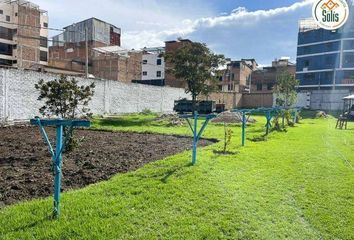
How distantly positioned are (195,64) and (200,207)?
16790 millimetres

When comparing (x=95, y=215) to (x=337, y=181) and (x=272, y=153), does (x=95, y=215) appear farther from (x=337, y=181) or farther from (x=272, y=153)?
(x=272, y=153)

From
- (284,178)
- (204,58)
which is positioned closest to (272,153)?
(284,178)

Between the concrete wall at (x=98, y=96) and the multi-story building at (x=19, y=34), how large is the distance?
81.6 feet

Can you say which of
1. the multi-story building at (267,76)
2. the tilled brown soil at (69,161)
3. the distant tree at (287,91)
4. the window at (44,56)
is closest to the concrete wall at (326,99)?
the multi-story building at (267,76)

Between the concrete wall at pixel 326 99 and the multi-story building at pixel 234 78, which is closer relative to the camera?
the concrete wall at pixel 326 99

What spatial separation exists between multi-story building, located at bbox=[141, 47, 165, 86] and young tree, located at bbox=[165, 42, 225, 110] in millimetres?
29556

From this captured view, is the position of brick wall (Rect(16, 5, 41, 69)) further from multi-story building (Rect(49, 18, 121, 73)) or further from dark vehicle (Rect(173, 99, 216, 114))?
dark vehicle (Rect(173, 99, 216, 114))

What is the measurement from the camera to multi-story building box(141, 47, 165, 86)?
50.8 metres

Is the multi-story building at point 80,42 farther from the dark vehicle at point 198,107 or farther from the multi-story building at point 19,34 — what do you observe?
the dark vehicle at point 198,107

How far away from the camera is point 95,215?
3648 mm

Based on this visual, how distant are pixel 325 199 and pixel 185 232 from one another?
7.83 feet

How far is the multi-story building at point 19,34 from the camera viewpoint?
1756 inches

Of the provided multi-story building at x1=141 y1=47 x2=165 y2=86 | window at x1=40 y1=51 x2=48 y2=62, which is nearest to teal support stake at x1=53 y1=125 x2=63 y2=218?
multi-story building at x1=141 y1=47 x2=165 y2=86

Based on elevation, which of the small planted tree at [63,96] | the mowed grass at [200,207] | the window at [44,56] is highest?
the window at [44,56]
